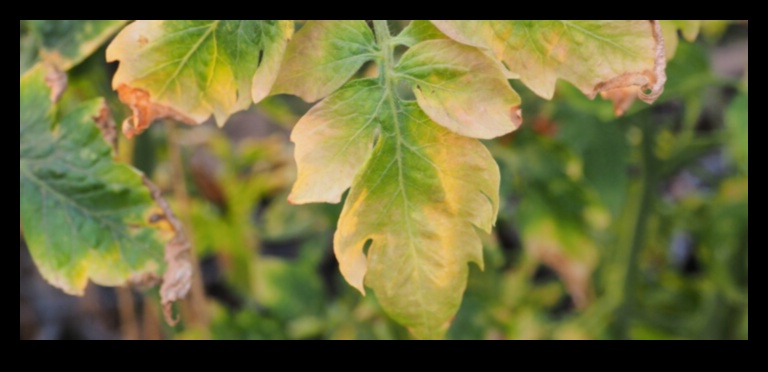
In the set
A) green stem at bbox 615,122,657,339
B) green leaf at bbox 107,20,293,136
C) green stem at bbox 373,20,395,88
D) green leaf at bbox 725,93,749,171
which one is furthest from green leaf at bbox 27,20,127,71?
green stem at bbox 615,122,657,339

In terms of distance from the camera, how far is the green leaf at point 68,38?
0.60 m

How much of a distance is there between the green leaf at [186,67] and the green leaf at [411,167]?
5 centimetres

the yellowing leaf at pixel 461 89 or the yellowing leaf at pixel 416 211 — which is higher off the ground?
the yellowing leaf at pixel 461 89

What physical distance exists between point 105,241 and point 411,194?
25cm

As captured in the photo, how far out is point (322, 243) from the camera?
1537mm

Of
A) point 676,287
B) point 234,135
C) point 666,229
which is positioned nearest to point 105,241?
point 666,229

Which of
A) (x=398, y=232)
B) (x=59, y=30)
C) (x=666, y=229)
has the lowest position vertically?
A: (x=666, y=229)

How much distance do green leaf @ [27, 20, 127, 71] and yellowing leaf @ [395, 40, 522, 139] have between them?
0.89ft

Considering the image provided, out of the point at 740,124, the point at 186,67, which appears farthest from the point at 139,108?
the point at 740,124

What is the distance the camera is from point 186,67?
0.48 metres

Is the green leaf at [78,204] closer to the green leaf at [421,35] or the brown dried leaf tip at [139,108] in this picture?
the brown dried leaf tip at [139,108]

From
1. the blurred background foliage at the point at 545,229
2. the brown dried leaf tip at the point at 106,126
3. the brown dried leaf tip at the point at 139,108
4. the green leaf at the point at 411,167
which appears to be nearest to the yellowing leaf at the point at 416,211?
the green leaf at the point at 411,167
